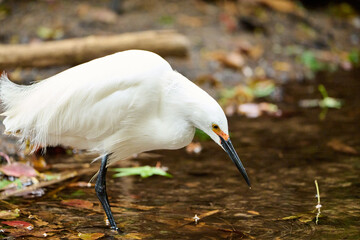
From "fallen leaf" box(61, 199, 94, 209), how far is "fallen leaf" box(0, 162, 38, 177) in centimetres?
56

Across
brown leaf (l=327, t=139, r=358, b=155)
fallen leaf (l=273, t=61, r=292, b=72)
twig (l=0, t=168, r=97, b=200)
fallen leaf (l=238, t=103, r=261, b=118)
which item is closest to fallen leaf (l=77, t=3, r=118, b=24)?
fallen leaf (l=273, t=61, r=292, b=72)

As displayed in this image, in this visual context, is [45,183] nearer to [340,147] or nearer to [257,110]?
[340,147]

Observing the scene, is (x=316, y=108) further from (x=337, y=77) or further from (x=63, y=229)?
(x=63, y=229)

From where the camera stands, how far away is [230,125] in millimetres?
6363

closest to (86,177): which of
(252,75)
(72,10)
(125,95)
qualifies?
(125,95)

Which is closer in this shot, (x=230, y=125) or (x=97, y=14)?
(x=230, y=125)

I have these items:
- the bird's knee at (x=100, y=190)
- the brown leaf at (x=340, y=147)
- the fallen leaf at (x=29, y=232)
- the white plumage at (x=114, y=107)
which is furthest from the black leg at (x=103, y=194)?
the brown leaf at (x=340, y=147)

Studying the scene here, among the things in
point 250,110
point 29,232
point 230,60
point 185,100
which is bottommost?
point 29,232

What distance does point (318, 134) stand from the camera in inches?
234

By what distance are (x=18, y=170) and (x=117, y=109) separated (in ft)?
4.44

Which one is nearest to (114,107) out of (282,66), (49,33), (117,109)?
(117,109)

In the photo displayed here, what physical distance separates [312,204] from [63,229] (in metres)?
1.88

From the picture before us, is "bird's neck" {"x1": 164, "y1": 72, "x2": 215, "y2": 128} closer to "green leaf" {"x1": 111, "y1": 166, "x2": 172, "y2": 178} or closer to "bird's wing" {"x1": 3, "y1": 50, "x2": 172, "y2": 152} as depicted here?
"bird's wing" {"x1": 3, "y1": 50, "x2": 172, "y2": 152}

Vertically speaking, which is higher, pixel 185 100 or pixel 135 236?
pixel 185 100
